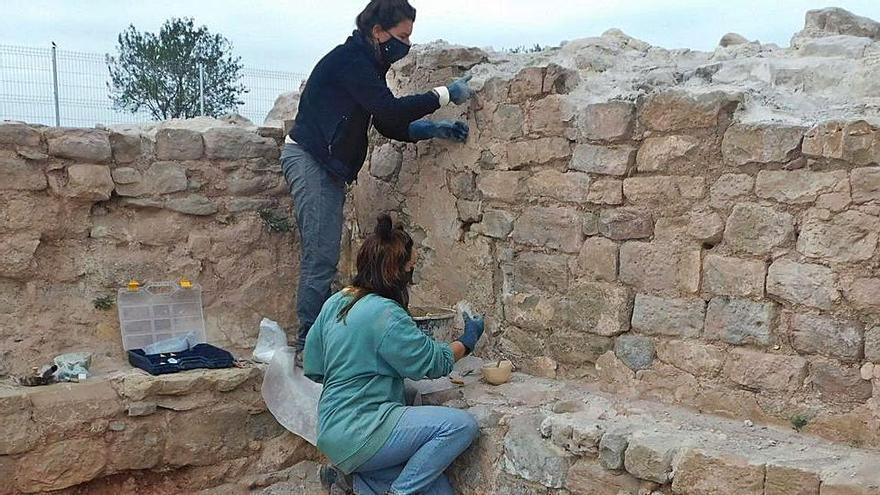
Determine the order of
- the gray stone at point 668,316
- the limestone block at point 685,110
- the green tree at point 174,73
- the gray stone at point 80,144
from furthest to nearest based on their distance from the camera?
the green tree at point 174,73
the gray stone at point 80,144
the gray stone at point 668,316
the limestone block at point 685,110

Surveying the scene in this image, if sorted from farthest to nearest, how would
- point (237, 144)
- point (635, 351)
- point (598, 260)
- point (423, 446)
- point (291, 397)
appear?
point (237, 144)
point (291, 397)
point (598, 260)
point (635, 351)
point (423, 446)

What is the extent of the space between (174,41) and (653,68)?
13.7 metres

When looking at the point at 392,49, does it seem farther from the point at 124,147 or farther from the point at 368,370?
the point at 124,147

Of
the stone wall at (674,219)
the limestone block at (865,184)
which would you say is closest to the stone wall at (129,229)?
the stone wall at (674,219)

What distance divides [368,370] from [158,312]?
1.81 m

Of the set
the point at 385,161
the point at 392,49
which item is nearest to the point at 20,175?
the point at 385,161

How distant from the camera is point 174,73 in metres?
13.8

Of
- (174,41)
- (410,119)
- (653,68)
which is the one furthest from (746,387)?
(174,41)

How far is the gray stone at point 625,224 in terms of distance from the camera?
3.13 metres

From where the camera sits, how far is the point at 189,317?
4469mm

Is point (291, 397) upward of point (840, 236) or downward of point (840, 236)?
downward

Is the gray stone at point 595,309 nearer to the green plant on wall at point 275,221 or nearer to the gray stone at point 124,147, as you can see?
the green plant on wall at point 275,221

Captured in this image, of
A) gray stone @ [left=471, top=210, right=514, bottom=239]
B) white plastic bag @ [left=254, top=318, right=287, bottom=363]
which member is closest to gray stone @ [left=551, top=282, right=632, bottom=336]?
gray stone @ [left=471, top=210, right=514, bottom=239]

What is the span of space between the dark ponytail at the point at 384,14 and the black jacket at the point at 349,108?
74 millimetres
